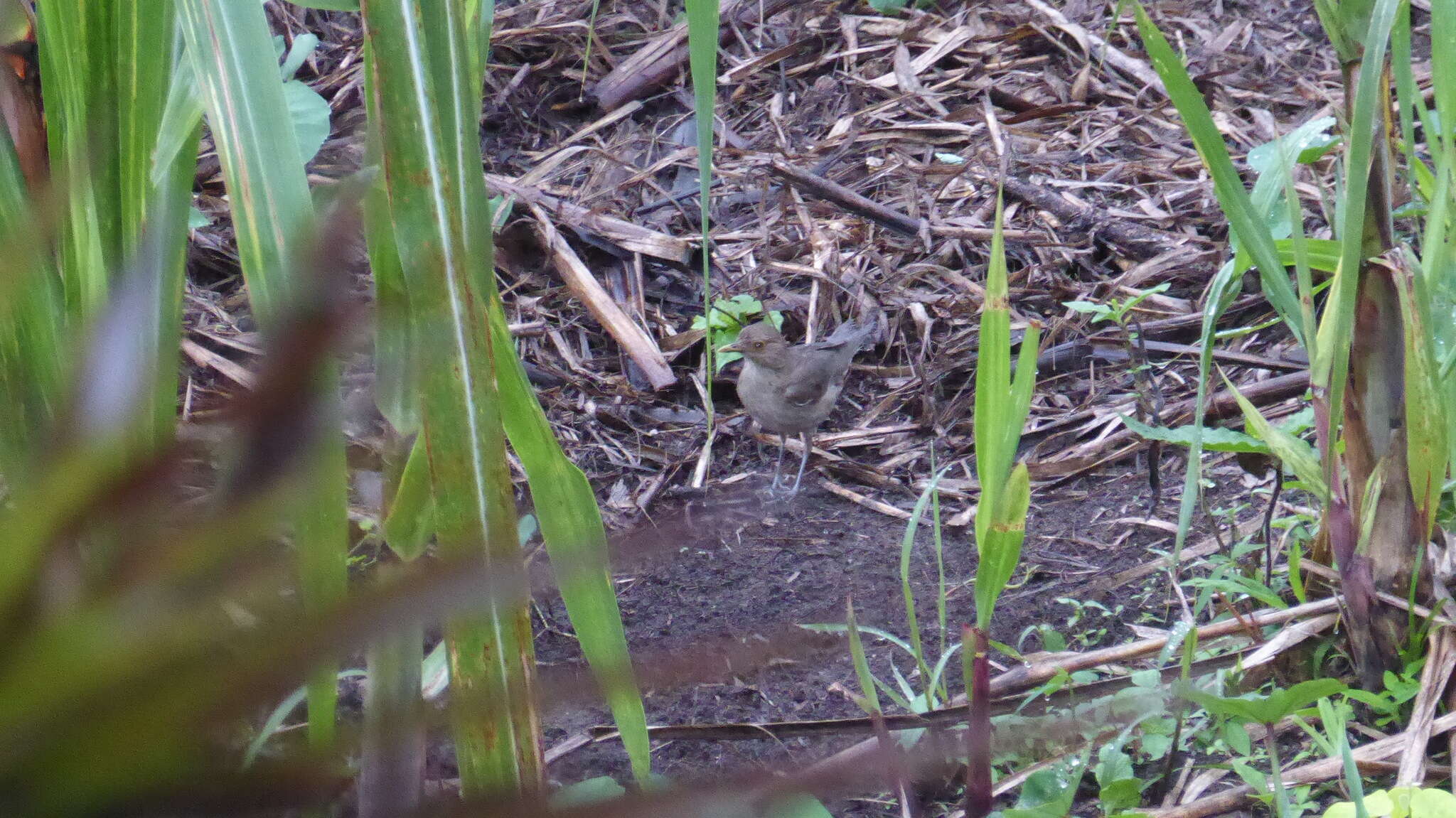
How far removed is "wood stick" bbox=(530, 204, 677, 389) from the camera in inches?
149

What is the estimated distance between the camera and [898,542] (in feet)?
9.93

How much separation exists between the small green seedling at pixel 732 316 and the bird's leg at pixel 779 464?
44 cm

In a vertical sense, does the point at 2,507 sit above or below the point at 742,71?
above

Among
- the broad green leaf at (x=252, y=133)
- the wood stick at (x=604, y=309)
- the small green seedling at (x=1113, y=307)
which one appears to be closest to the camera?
the broad green leaf at (x=252, y=133)

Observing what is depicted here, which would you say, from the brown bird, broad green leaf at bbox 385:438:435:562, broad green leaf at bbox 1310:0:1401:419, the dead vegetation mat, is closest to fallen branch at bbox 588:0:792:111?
the dead vegetation mat

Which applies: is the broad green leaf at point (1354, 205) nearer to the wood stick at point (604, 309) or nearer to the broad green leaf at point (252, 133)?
the broad green leaf at point (252, 133)

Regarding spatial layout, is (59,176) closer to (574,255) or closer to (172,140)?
(172,140)

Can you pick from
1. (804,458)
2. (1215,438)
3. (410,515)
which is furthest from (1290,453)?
(804,458)

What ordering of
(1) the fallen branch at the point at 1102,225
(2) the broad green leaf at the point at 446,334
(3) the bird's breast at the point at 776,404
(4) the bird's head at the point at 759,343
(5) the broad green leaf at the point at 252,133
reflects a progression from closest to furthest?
(2) the broad green leaf at the point at 446,334
(5) the broad green leaf at the point at 252,133
(3) the bird's breast at the point at 776,404
(4) the bird's head at the point at 759,343
(1) the fallen branch at the point at 1102,225

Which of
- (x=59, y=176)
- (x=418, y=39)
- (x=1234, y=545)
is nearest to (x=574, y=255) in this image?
(x=1234, y=545)

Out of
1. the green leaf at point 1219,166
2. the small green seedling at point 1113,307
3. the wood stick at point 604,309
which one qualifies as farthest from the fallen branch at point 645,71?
the green leaf at point 1219,166

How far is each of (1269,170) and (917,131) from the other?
2.72 m

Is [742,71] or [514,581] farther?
[742,71]

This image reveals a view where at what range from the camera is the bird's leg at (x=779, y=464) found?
3317 mm
